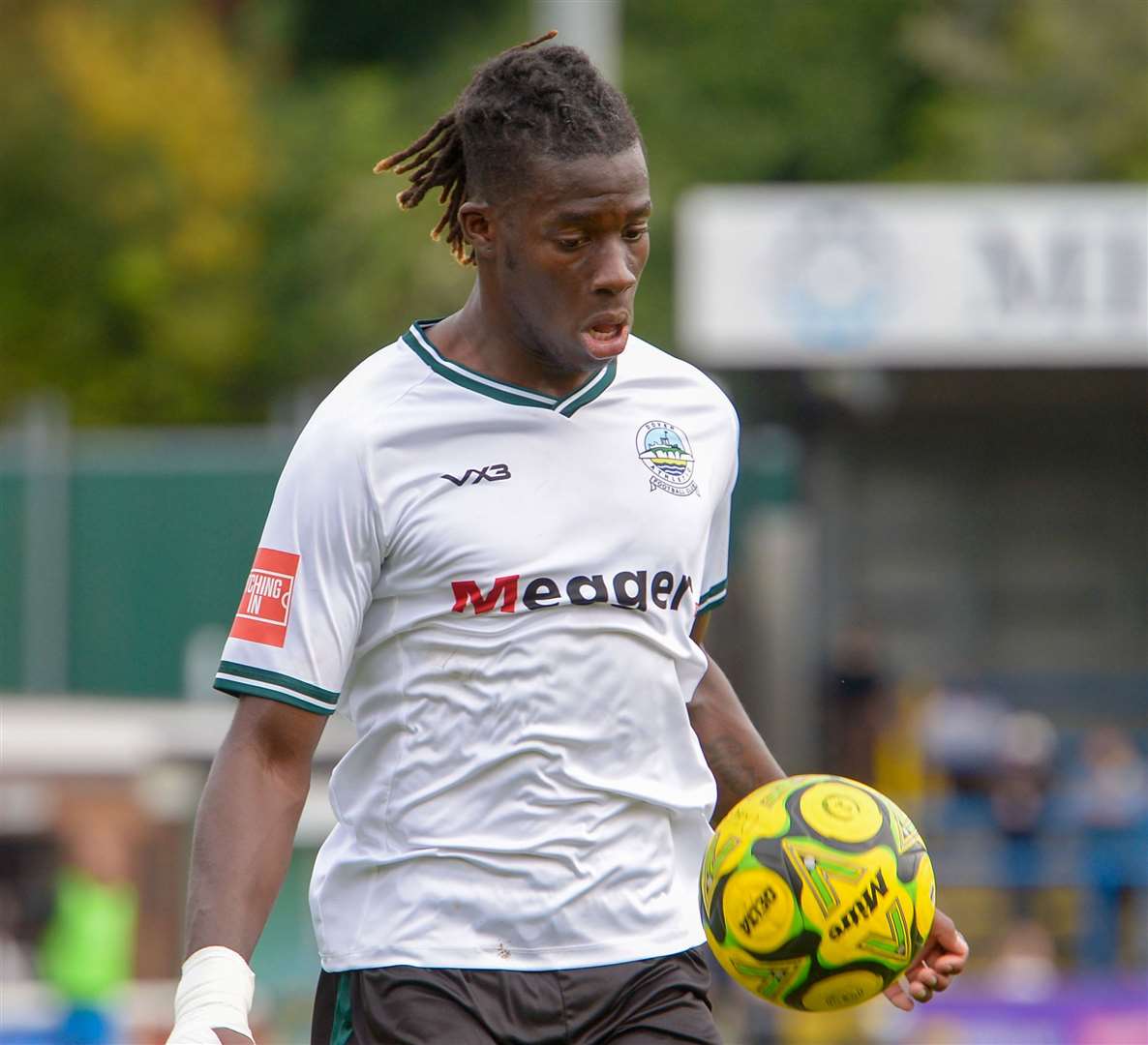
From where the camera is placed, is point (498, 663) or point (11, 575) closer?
point (498, 663)

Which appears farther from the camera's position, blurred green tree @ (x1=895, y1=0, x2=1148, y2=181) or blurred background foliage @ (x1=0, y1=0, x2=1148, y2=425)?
blurred background foliage @ (x1=0, y1=0, x2=1148, y2=425)

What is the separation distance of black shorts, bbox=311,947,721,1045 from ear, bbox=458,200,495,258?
1186mm

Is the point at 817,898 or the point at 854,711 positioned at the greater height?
the point at 817,898

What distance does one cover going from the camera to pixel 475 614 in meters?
3.77

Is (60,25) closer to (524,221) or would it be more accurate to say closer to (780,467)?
(780,467)

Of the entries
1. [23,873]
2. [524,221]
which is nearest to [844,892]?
[524,221]

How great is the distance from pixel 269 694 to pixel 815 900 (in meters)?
0.96

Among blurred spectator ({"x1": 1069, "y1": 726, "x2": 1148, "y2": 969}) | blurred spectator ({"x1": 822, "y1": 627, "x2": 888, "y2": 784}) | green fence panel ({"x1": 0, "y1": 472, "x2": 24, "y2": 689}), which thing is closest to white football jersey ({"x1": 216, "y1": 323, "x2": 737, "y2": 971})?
blurred spectator ({"x1": 1069, "y1": 726, "x2": 1148, "y2": 969})

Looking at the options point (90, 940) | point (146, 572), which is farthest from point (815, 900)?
point (146, 572)

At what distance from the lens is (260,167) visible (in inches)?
1358

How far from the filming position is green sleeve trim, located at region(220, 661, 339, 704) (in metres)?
3.71

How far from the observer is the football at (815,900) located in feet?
12.8

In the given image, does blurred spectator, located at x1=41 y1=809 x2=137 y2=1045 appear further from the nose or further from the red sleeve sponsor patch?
the nose

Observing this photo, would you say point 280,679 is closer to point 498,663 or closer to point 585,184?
point 498,663
